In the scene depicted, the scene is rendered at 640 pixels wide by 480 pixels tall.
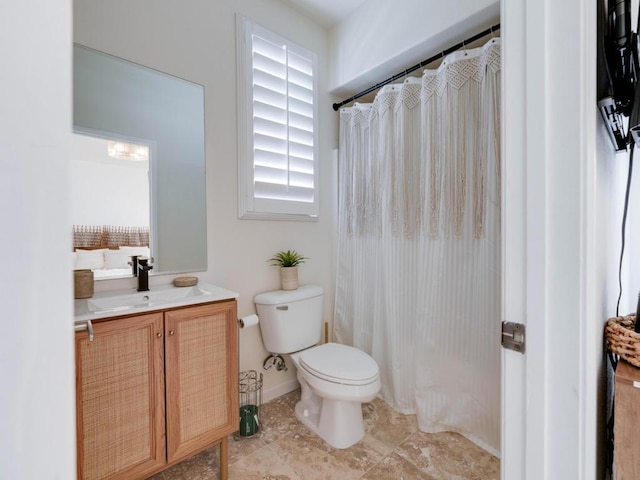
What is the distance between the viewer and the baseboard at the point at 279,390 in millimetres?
1978

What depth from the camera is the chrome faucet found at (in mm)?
1457

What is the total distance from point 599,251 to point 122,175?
6.09 ft

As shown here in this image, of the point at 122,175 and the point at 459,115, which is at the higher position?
the point at 459,115

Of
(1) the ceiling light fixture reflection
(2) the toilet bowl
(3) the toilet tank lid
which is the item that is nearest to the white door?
(2) the toilet bowl

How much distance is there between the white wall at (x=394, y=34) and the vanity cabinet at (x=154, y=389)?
176 cm

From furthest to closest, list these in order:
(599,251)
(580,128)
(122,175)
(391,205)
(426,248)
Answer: (391,205) < (426,248) < (122,175) < (599,251) < (580,128)

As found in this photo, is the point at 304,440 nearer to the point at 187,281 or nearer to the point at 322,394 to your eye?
the point at 322,394

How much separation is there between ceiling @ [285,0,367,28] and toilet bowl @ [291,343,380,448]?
7.49ft

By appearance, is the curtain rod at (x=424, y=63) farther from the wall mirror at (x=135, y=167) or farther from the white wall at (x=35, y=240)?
the white wall at (x=35, y=240)

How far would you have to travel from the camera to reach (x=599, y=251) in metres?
0.70

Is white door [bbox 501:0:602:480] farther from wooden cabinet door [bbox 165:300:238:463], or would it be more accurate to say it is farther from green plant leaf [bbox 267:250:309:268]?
green plant leaf [bbox 267:250:309:268]

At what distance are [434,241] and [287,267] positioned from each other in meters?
0.94

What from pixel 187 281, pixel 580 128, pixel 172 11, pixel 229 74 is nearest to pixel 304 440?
pixel 187 281

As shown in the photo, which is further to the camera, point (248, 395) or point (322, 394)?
point (248, 395)
